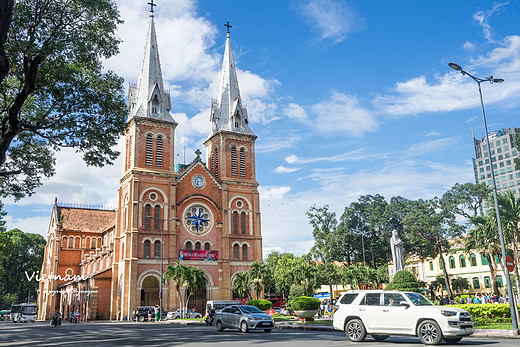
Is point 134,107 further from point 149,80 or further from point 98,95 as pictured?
point 98,95

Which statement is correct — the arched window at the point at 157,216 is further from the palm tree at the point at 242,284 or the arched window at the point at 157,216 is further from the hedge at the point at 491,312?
the hedge at the point at 491,312

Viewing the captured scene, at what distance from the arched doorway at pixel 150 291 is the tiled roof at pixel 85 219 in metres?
24.4

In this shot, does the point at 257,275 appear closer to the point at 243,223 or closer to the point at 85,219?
the point at 243,223

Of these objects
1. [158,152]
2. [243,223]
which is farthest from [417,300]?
[158,152]

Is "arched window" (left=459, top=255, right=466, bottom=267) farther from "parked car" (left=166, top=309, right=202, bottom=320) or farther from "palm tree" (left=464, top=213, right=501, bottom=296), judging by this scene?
"parked car" (left=166, top=309, right=202, bottom=320)

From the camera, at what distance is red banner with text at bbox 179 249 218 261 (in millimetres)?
53594

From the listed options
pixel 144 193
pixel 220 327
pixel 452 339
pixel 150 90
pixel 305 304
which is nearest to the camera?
pixel 452 339

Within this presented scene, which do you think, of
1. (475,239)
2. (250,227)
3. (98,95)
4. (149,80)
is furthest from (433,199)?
(98,95)

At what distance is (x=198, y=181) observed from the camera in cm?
5788

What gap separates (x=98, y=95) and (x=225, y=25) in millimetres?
46671

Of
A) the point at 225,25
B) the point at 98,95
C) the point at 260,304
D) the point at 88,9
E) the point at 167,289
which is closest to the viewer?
the point at 88,9

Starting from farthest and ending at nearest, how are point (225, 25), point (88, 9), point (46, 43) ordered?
1. point (225, 25)
2. point (88, 9)
3. point (46, 43)

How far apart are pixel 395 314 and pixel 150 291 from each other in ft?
135

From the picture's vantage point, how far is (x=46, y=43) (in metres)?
19.5
